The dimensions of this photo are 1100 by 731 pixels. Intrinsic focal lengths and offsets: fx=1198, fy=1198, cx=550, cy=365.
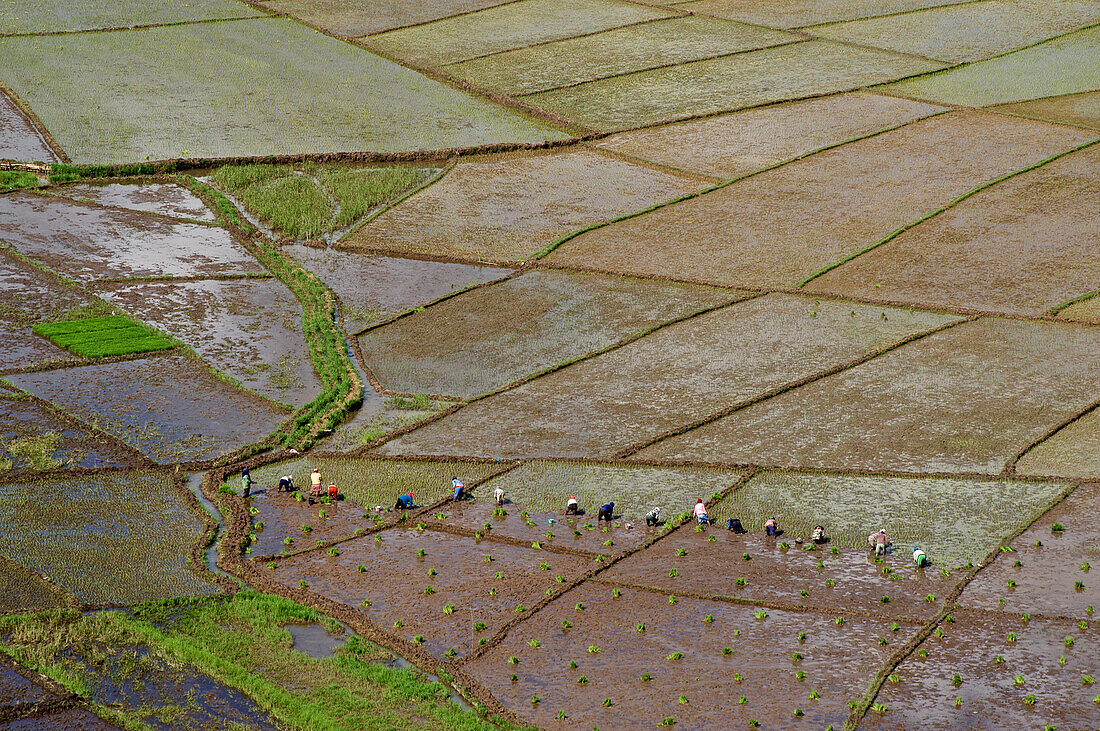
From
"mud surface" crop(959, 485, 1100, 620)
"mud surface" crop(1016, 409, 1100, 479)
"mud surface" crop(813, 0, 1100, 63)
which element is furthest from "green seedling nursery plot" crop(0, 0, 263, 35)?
"mud surface" crop(959, 485, 1100, 620)

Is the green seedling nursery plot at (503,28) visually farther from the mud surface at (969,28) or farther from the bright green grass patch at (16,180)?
the bright green grass patch at (16,180)

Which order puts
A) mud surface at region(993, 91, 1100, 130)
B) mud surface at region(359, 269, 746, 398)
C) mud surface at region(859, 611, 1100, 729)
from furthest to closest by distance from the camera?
mud surface at region(993, 91, 1100, 130) → mud surface at region(359, 269, 746, 398) → mud surface at region(859, 611, 1100, 729)

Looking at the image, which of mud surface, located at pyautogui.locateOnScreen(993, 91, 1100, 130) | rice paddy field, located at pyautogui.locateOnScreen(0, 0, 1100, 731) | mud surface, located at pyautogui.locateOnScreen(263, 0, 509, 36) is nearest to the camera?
rice paddy field, located at pyautogui.locateOnScreen(0, 0, 1100, 731)

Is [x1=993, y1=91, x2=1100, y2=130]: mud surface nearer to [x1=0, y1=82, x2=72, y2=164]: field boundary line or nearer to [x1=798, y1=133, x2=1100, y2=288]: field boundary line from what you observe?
[x1=798, y1=133, x2=1100, y2=288]: field boundary line

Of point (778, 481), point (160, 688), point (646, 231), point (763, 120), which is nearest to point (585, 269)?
point (646, 231)

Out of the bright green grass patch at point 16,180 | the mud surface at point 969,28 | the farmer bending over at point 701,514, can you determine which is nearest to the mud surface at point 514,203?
the bright green grass patch at point 16,180

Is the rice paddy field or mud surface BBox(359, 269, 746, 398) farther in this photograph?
mud surface BBox(359, 269, 746, 398)

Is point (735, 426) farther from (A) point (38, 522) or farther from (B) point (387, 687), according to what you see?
(A) point (38, 522)
